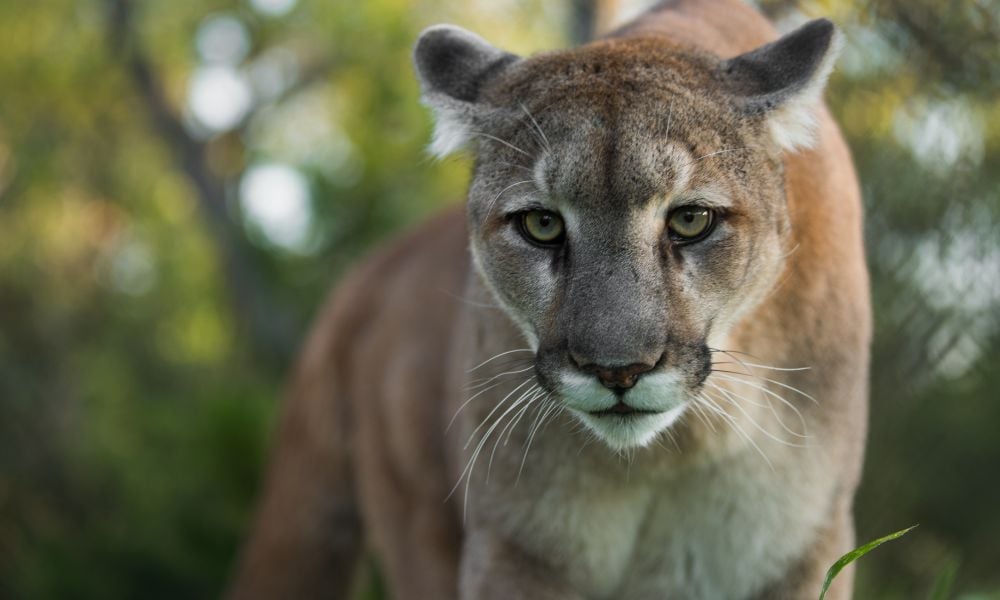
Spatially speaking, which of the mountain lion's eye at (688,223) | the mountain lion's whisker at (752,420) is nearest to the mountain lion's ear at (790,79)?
the mountain lion's eye at (688,223)

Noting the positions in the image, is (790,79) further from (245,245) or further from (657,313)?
(245,245)

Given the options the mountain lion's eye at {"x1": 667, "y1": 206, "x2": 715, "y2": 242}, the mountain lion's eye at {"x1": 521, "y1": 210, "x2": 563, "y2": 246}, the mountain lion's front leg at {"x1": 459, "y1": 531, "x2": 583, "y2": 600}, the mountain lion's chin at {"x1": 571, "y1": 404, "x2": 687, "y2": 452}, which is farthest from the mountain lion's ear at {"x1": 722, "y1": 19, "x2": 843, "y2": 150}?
the mountain lion's front leg at {"x1": 459, "y1": 531, "x2": 583, "y2": 600}

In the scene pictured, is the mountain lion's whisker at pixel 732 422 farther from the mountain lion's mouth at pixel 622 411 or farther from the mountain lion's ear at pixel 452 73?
the mountain lion's ear at pixel 452 73

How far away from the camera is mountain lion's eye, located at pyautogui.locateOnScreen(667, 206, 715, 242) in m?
3.45

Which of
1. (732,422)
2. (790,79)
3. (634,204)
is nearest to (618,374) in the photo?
(634,204)

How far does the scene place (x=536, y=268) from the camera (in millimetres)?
3590

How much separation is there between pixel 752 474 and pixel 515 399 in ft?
2.56

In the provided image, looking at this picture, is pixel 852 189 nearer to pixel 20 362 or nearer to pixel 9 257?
pixel 20 362

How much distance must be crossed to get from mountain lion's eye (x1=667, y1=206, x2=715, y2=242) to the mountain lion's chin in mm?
466

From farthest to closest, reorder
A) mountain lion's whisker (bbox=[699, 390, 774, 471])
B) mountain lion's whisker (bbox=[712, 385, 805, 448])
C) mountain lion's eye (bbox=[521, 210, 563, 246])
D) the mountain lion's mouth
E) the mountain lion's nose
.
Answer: mountain lion's whisker (bbox=[712, 385, 805, 448]) < mountain lion's whisker (bbox=[699, 390, 774, 471]) < mountain lion's eye (bbox=[521, 210, 563, 246]) < the mountain lion's mouth < the mountain lion's nose

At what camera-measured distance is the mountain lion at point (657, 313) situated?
11.1 feet

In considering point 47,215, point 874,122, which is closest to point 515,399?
point 874,122

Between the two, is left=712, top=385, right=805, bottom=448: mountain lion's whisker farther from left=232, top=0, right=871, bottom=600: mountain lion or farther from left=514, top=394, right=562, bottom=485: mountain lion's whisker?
left=514, top=394, right=562, bottom=485: mountain lion's whisker

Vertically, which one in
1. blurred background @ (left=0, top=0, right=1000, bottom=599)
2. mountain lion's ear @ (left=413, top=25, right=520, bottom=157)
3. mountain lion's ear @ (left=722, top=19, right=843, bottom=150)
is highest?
mountain lion's ear @ (left=413, top=25, right=520, bottom=157)
